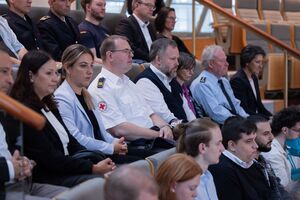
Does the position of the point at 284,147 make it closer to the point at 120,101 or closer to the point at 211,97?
the point at 211,97

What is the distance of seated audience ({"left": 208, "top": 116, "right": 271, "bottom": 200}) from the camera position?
3.46 m

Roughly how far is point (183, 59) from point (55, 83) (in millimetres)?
1758

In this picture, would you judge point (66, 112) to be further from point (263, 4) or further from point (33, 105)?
point (263, 4)

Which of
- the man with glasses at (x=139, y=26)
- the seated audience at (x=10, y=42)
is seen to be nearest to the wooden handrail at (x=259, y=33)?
the man with glasses at (x=139, y=26)

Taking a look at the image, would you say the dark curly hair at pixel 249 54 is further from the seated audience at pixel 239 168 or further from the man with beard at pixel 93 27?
the seated audience at pixel 239 168

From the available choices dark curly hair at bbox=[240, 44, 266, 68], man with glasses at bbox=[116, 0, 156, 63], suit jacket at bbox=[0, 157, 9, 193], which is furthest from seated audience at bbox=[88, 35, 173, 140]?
dark curly hair at bbox=[240, 44, 266, 68]

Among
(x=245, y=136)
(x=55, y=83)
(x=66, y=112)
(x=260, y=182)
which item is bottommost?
(x=260, y=182)

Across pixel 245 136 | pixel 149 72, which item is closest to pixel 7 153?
pixel 245 136

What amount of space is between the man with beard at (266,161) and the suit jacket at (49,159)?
1254 mm

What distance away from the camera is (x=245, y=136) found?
3.69 metres

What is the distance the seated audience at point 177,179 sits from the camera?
2539 millimetres

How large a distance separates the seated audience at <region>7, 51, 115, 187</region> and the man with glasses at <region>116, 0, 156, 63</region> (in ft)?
7.23

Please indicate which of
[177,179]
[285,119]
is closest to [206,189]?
[177,179]

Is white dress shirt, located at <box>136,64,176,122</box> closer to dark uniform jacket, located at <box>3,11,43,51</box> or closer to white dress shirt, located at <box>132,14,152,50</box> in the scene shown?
dark uniform jacket, located at <box>3,11,43,51</box>
